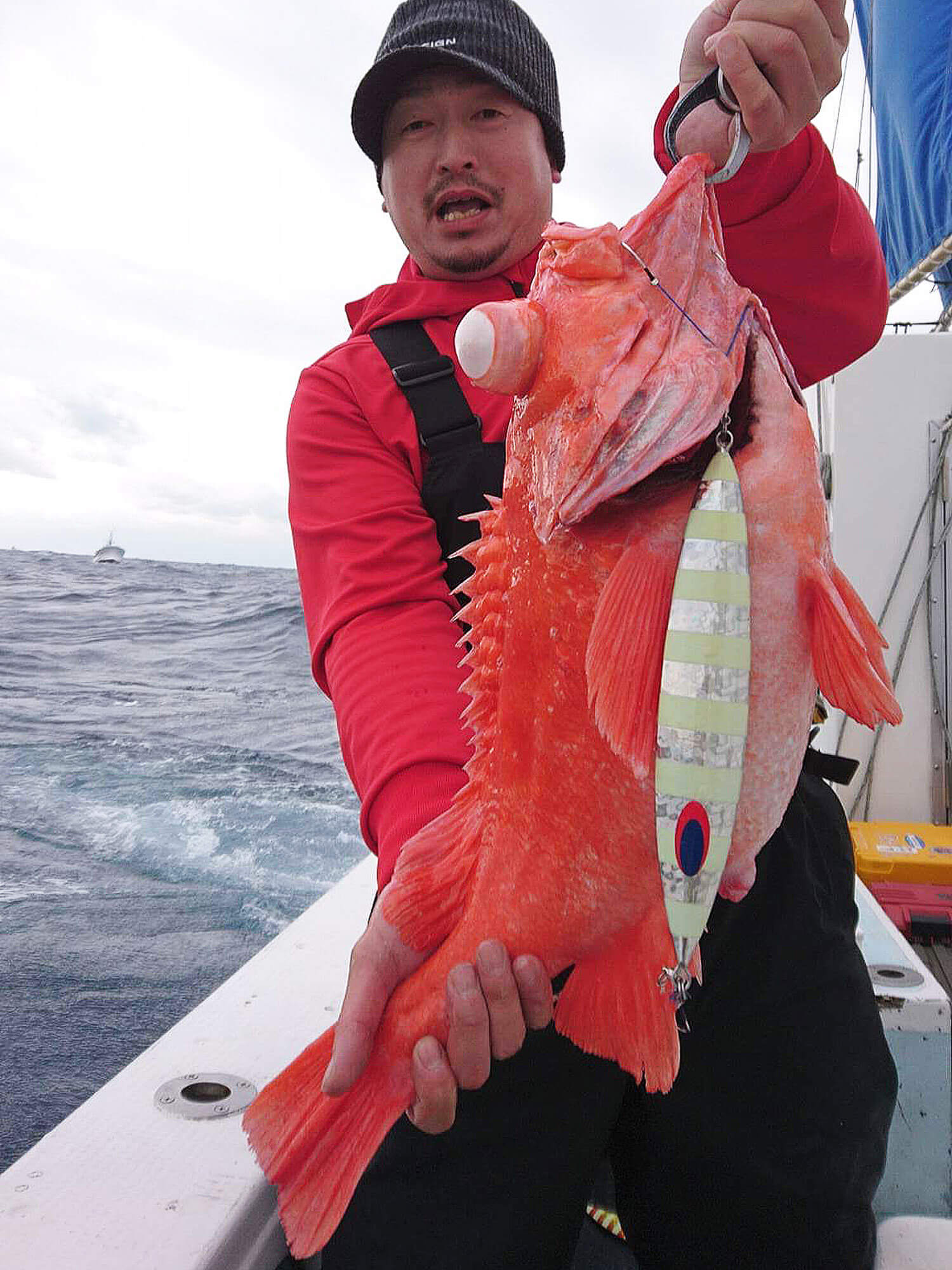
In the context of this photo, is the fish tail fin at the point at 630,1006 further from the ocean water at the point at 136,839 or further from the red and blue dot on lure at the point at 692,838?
the ocean water at the point at 136,839

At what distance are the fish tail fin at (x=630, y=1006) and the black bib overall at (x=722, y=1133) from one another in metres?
0.42

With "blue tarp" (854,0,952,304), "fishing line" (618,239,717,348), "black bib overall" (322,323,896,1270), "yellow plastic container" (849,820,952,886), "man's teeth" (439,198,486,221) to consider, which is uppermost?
"blue tarp" (854,0,952,304)

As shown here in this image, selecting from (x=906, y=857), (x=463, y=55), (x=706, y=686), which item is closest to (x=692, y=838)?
(x=706, y=686)

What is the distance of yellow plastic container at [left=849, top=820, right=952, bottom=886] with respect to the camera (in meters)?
4.29

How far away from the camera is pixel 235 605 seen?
2172 centimetres

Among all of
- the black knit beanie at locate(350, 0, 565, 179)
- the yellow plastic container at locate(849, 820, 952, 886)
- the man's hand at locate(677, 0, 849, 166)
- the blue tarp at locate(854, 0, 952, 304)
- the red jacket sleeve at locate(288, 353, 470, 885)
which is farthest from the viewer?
the blue tarp at locate(854, 0, 952, 304)

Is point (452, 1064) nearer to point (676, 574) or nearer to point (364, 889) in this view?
point (676, 574)

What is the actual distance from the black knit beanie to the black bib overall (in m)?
1.73

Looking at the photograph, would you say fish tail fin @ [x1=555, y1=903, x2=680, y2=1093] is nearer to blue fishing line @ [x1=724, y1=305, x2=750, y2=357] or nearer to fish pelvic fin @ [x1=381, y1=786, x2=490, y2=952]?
fish pelvic fin @ [x1=381, y1=786, x2=490, y2=952]

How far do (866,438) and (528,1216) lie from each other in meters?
4.71

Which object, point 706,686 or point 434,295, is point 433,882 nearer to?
point 706,686

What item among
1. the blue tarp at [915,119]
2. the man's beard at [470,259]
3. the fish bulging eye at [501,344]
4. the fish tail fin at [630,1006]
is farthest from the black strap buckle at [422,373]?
the blue tarp at [915,119]

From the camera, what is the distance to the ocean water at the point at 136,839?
452 cm

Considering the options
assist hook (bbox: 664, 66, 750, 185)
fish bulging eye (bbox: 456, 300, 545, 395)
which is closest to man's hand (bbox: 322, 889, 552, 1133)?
fish bulging eye (bbox: 456, 300, 545, 395)
